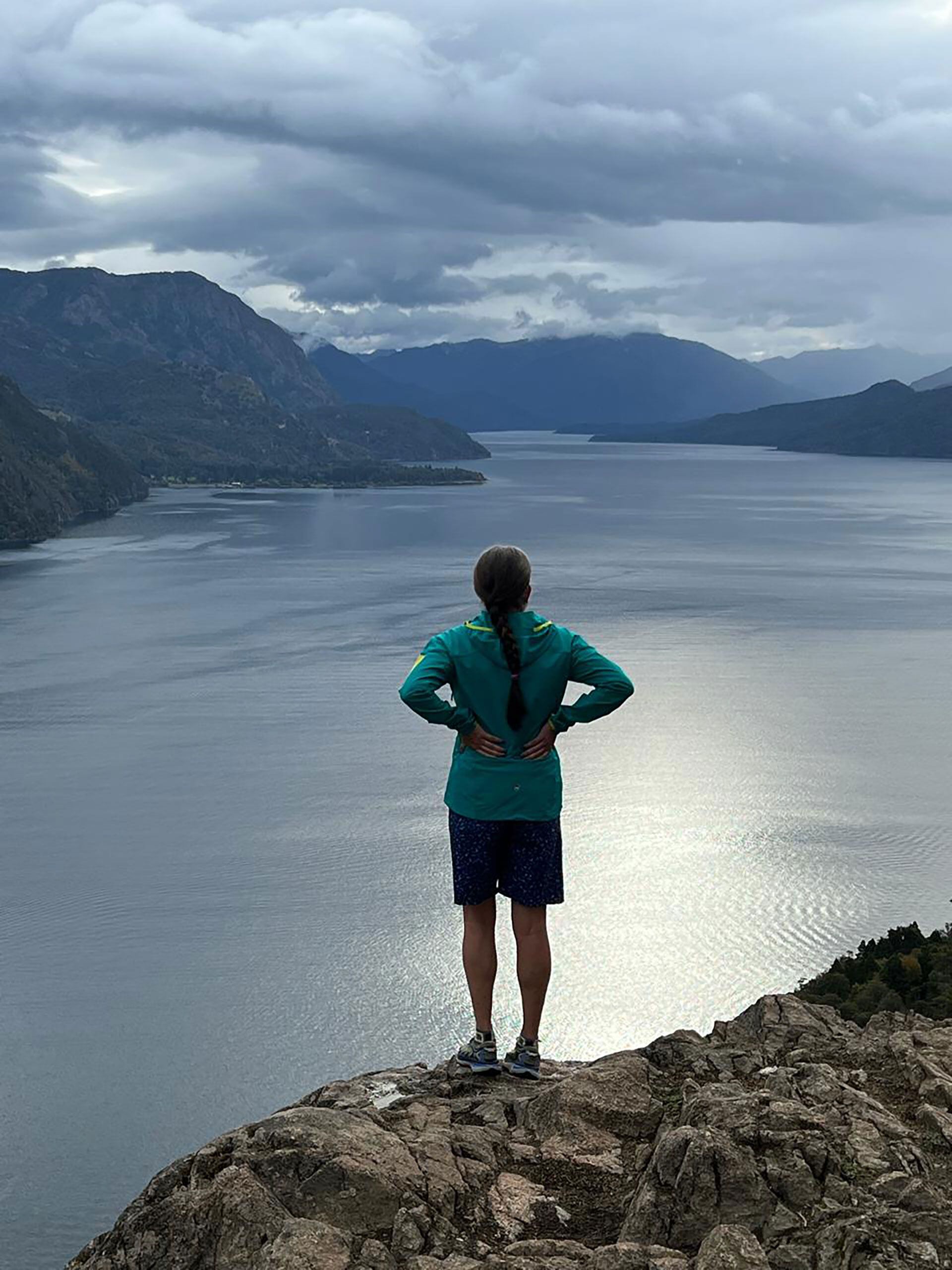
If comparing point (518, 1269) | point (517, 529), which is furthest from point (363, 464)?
point (518, 1269)

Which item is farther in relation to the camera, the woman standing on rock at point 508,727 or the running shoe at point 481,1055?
the running shoe at point 481,1055

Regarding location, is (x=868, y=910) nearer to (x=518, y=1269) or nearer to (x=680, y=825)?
(x=680, y=825)

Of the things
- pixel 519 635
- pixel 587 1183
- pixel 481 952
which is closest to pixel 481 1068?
pixel 481 952

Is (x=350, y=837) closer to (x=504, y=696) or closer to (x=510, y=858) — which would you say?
(x=510, y=858)

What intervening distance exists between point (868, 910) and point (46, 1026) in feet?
40.0

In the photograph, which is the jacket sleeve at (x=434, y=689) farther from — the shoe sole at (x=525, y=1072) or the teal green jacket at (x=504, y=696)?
the shoe sole at (x=525, y=1072)

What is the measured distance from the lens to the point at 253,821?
2562 centimetres

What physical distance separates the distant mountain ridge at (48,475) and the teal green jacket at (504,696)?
81581 mm

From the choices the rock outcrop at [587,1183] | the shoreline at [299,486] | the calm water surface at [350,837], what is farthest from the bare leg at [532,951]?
the shoreline at [299,486]

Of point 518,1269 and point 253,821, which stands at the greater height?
point 518,1269

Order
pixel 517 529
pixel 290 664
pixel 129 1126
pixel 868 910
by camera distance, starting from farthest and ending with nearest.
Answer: pixel 517 529, pixel 290 664, pixel 868 910, pixel 129 1126

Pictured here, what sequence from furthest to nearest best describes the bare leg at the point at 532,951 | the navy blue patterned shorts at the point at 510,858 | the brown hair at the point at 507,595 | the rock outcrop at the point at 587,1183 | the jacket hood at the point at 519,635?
the bare leg at the point at 532,951 < the navy blue patterned shorts at the point at 510,858 < the jacket hood at the point at 519,635 < the brown hair at the point at 507,595 < the rock outcrop at the point at 587,1183

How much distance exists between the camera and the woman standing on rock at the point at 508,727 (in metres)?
4.57

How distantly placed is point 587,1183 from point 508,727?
1.46 metres
